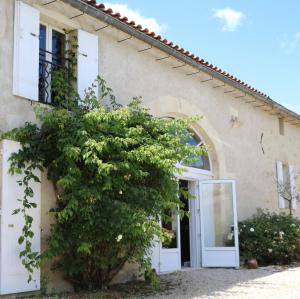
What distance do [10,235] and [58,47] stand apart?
3.39 meters

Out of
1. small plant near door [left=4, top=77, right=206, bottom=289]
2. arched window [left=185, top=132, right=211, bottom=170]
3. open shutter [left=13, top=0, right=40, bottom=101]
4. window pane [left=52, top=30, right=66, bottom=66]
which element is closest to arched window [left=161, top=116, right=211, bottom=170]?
arched window [left=185, top=132, right=211, bottom=170]

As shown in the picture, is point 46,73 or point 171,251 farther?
point 171,251

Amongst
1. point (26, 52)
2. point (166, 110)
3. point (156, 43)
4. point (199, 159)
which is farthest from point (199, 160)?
point (26, 52)

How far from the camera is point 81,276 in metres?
7.45

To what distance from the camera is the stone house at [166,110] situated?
7.11 metres

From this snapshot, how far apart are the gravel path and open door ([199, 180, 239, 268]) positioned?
0.50 meters

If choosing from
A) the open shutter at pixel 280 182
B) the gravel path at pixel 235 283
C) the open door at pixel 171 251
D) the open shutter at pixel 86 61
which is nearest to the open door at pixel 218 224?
the gravel path at pixel 235 283

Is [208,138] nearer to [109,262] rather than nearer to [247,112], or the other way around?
[247,112]

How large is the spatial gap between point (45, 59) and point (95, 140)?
2015 mm

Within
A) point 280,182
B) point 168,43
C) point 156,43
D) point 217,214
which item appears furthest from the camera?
point 280,182

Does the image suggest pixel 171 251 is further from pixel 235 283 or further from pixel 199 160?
pixel 199 160

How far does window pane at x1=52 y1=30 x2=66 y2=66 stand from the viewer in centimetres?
829

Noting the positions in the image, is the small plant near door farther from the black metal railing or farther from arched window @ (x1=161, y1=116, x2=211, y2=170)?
arched window @ (x1=161, y1=116, x2=211, y2=170)

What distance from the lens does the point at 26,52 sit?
732 cm
